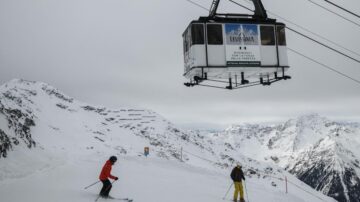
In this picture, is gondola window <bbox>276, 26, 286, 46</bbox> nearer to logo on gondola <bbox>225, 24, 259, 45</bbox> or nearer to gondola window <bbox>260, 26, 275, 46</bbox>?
gondola window <bbox>260, 26, 275, 46</bbox>

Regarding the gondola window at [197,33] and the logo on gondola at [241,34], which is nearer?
the gondola window at [197,33]

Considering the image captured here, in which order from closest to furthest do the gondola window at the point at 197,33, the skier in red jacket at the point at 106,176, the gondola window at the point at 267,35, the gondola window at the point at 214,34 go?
the skier in red jacket at the point at 106,176 → the gondola window at the point at 197,33 → the gondola window at the point at 214,34 → the gondola window at the point at 267,35

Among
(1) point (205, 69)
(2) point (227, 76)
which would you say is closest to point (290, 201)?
(2) point (227, 76)

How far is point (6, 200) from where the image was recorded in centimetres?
1513

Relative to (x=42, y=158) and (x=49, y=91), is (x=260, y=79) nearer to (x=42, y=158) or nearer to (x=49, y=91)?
(x=42, y=158)

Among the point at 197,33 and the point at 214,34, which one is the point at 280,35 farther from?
the point at 197,33

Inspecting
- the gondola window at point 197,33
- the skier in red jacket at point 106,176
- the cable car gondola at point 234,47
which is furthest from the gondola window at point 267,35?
the skier in red jacket at point 106,176

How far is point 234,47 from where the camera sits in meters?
20.2

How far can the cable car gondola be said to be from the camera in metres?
19.7

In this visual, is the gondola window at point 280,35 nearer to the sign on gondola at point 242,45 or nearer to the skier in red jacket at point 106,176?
the sign on gondola at point 242,45

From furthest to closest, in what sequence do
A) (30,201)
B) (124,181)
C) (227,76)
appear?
(124,181)
(227,76)
(30,201)

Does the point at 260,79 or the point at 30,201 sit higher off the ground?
the point at 260,79

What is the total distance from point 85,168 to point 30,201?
14365mm

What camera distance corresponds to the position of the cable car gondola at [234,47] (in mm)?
19656
